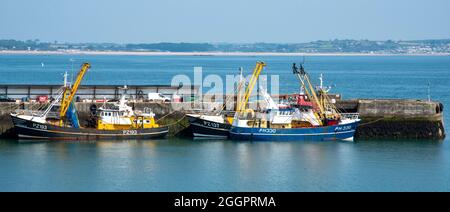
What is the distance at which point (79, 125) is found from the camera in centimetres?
4800

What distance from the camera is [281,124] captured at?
158 ft

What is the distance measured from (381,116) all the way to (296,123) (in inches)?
176

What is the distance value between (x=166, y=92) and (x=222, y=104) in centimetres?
767

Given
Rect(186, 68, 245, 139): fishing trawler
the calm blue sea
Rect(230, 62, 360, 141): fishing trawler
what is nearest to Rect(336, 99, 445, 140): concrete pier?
Rect(230, 62, 360, 141): fishing trawler

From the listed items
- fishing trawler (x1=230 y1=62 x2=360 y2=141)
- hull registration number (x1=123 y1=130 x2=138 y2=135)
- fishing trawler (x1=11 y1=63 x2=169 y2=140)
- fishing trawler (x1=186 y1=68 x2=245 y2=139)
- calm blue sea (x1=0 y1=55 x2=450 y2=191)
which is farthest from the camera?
fishing trawler (x1=186 y1=68 x2=245 y2=139)

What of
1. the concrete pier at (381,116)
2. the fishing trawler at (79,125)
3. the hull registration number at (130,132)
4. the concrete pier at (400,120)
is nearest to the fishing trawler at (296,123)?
the concrete pier at (400,120)

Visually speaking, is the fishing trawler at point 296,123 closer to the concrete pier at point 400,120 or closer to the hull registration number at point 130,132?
the concrete pier at point 400,120

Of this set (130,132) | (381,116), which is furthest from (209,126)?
(381,116)

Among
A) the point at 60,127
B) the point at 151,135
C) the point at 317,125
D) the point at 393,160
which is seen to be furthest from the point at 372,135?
the point at 60,127

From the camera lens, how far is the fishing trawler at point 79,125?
46344 mm

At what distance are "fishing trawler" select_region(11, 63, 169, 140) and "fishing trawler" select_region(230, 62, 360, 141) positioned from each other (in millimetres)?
3858

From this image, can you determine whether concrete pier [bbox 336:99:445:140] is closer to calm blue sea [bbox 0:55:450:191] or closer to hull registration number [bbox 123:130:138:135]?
calm blue sea [bbox 0:55:450:191]

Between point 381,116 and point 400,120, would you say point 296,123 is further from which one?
point 400,120

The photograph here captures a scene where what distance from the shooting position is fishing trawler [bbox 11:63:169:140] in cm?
4634
